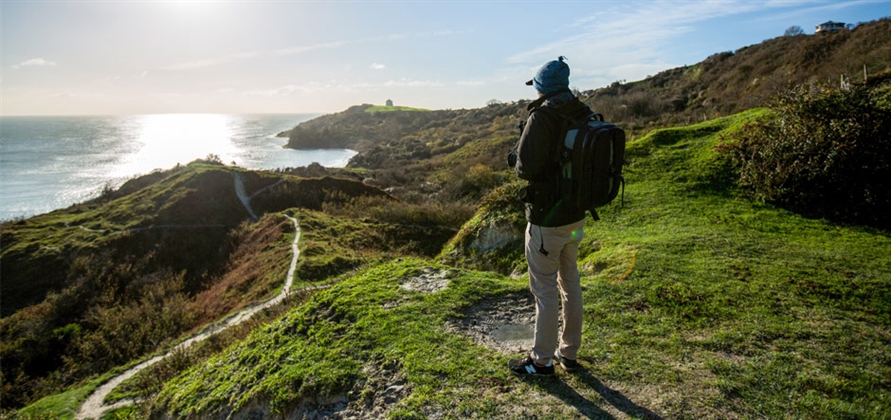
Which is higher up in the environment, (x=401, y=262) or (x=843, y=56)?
(x=843, y=56)

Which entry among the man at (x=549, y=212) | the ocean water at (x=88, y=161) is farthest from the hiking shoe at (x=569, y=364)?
the ocean water at (x=88, y=161)

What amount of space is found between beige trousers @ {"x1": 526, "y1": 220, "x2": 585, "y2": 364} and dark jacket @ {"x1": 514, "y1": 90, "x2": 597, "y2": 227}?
0.10 meters

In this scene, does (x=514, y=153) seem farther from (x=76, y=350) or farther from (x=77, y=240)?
(x=77, y=240)

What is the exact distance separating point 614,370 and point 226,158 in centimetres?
6069

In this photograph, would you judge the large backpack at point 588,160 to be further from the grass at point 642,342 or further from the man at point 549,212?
the grass at point 642,342

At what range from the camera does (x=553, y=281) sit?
3.51 metres

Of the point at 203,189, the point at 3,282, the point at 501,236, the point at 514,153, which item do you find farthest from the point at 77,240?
the point at 514,153

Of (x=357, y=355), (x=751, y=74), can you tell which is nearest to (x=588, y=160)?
(x=357, y=355)

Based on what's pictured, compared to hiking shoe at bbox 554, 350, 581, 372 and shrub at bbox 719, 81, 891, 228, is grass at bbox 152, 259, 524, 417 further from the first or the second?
shrub at bbox 719, 81, 891, 228

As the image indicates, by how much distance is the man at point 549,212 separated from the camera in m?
3.30

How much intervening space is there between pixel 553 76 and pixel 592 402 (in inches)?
95.5

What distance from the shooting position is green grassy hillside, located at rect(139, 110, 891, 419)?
350 cm

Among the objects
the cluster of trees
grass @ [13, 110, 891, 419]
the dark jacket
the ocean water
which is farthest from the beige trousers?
the ocean water

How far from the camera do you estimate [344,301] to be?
18.2ft
